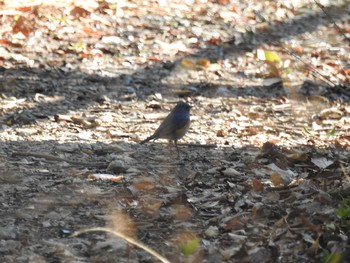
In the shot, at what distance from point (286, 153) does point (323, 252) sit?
2191mm

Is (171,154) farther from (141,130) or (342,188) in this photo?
(342,188)

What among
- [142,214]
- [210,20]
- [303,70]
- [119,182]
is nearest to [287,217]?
[142,214]

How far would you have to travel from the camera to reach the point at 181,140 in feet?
23.8

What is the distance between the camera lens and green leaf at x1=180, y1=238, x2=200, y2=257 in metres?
4.68

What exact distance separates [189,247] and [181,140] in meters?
2.62

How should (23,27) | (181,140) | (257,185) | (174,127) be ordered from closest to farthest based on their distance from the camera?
(257,185)
(174,127)
(181,140)
(23,27)

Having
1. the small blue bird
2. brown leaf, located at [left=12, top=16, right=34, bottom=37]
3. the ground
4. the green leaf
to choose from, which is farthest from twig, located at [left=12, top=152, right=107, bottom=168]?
brown leaf, located at [left=12, top=16, right=34, bottom=37]

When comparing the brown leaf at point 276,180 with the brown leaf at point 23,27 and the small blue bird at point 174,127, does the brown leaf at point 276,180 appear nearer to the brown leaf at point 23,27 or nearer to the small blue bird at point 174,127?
the small blue bird at point 174,127

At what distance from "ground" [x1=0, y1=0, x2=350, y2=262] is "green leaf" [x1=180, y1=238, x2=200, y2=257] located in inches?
0.6

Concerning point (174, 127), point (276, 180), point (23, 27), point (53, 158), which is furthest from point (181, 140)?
point (23, 27)

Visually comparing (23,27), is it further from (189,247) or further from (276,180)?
(189,247)

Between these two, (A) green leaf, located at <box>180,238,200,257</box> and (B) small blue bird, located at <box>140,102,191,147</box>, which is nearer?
(A) green leaf, located at <box>180,238,200,257</box>

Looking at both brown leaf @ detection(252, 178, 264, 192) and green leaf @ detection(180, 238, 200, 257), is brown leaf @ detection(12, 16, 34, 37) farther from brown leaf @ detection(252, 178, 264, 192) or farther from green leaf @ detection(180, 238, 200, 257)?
green leaf @ detection(180, 238, 200, 257)

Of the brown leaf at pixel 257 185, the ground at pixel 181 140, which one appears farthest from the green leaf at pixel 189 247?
the brown leaf at pixel 257 185
